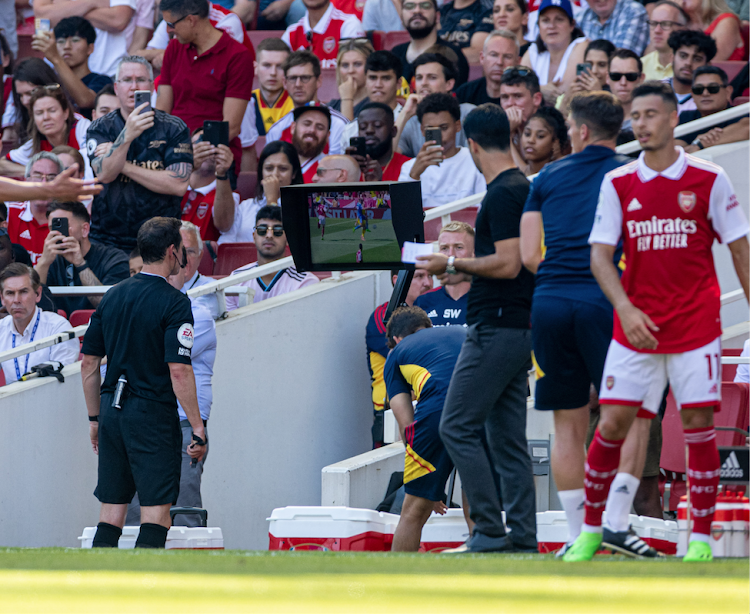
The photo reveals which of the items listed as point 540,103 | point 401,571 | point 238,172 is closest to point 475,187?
point 540,103

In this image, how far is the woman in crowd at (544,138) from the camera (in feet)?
26.9

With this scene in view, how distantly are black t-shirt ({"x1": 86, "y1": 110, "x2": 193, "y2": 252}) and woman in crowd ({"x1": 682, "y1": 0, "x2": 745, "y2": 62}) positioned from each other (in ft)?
16.3

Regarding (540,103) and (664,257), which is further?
(540,103)

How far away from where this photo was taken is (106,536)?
6094 mm

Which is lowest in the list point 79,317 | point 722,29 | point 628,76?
point 79,317

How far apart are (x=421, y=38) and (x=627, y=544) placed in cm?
708

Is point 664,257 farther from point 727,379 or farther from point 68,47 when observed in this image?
point 68,47

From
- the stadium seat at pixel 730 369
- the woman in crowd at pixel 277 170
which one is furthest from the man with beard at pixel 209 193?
the stadium seat at pixel 730 369

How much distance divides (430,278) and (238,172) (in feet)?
9.34

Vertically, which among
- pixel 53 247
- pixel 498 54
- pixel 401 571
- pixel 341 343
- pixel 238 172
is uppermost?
pixel 498 54

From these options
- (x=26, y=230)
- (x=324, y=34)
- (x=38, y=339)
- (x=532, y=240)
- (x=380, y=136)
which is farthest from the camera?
(x=324, y=34)

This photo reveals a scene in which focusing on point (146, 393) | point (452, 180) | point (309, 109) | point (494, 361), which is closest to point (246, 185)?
point (309, 109)

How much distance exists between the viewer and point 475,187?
8.92 meters

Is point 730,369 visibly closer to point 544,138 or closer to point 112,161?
point 544,138
